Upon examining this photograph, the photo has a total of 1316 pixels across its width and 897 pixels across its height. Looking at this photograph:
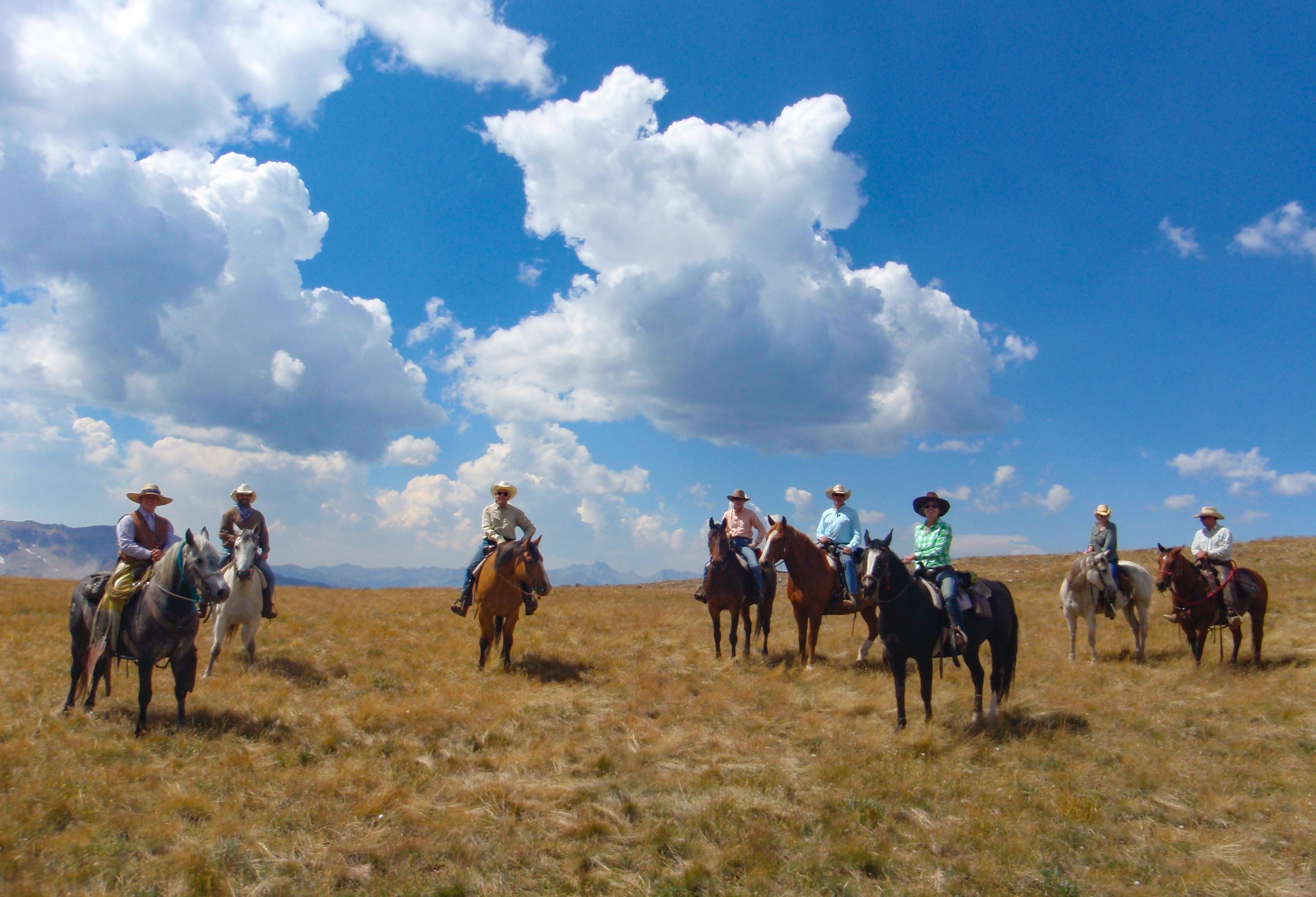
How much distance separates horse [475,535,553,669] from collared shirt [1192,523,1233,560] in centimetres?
1285

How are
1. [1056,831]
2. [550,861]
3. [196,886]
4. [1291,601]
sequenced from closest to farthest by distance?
[196,886], [550,861], [1056,831], [1291,601]

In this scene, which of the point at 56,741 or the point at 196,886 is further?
the point at 56,741

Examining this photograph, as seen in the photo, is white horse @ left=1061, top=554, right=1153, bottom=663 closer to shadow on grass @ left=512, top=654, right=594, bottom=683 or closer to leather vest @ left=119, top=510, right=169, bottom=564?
shadow on grass @ left=512, top=654, right=594, bottom=683

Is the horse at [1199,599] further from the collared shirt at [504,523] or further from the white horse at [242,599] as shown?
the white horse at [242,599]

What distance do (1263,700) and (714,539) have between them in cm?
892

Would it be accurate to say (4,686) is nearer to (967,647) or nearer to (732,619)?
(732,619)

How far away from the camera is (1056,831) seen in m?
6.11

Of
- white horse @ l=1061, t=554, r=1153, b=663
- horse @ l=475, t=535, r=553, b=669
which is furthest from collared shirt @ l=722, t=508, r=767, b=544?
white horse @ l=1061, t=554, r=1153, b=663

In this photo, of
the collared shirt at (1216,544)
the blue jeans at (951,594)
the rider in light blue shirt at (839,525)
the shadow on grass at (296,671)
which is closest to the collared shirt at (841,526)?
the rider in light blue shirt at (839,525)

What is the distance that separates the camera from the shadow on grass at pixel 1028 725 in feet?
29.0

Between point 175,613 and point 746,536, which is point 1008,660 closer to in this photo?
point 746,536

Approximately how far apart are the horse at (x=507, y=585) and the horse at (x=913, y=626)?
5832 millimetres

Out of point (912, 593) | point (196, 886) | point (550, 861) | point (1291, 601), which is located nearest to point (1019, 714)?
point (912, 593)

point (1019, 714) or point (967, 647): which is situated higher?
point (967, 647)
